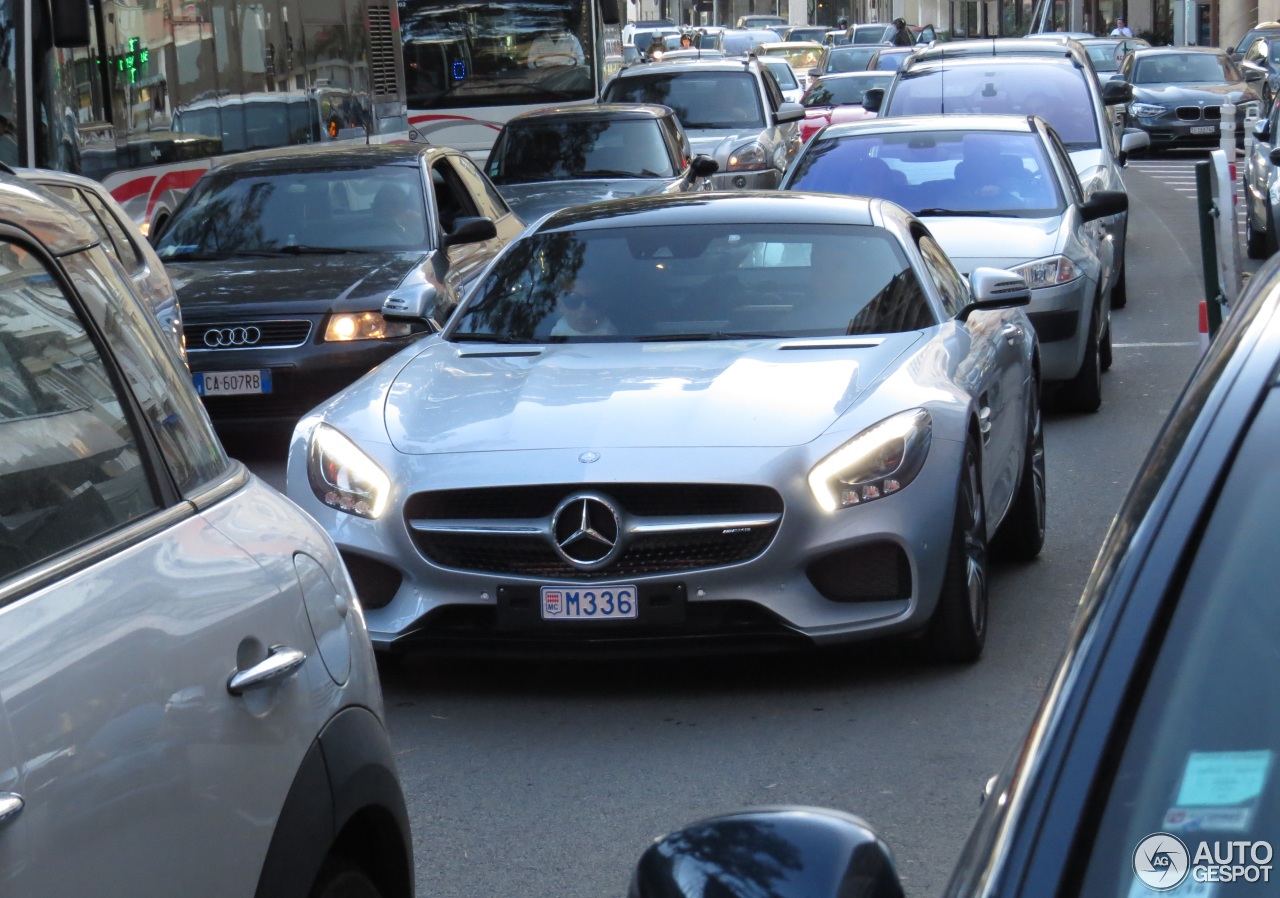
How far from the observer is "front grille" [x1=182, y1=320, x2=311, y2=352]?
1057 centimetres

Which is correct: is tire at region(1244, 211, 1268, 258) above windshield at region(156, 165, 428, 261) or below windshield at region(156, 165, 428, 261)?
below

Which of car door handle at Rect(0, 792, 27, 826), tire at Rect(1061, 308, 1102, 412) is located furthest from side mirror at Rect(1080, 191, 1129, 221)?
car door handle at Rect(0, 792, 27, 826)

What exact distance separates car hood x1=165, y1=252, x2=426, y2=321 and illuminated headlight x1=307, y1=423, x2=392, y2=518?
4.43 metres

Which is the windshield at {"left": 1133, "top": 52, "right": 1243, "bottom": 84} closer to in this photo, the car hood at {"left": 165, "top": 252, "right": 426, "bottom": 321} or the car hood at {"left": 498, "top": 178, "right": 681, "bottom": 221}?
the car hood at {"left": 498, "top": 178, "right": 681, "bottom": 221}

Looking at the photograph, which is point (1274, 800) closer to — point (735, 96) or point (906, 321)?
point (906, 321)

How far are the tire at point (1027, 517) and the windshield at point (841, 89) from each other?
24.1 metres

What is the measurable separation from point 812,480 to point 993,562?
2.20 metres

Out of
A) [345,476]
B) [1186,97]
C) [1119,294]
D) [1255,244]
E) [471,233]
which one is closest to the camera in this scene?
[345,476]

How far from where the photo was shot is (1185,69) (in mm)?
34375

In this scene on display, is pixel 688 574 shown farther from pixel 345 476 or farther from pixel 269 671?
pixel 269 671

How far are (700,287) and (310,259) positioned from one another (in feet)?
16.1

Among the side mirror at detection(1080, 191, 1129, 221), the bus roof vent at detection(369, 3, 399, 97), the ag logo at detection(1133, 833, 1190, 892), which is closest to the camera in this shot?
the ag logo at detection(1133, 833, 1190, 892)

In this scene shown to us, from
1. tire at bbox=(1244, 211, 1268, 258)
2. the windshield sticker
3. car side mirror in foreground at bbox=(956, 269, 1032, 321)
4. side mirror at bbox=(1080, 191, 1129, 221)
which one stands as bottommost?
tire at bbox=(1244, 211, 1268, 258)

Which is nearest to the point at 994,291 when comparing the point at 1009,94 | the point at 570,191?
the point at 1009,94
